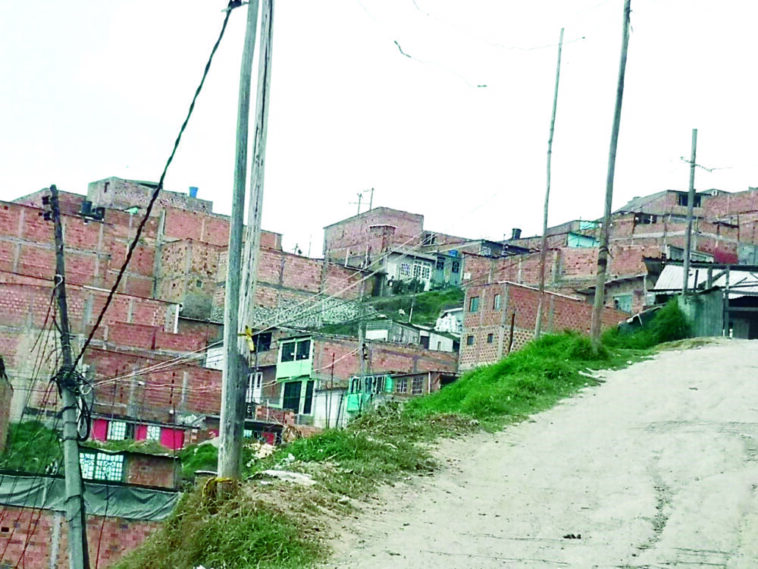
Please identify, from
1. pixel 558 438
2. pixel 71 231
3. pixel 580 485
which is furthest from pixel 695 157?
pixel 71 231

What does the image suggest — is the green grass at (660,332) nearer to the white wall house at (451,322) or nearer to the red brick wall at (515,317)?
the red brick wall at (515,317)

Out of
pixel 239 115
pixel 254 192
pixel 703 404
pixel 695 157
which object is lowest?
pixel 703 404

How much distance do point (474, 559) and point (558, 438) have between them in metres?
7.26

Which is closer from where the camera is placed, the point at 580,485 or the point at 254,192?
the point at 254,192

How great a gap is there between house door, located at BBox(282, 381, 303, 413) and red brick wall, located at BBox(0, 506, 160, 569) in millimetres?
20154

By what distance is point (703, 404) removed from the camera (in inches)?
776

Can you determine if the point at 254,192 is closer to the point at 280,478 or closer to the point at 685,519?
the point at 280,478

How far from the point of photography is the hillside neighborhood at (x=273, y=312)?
30328 mm

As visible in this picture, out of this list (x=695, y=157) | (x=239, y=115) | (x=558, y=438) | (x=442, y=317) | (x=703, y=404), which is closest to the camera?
(x=239, y=115)

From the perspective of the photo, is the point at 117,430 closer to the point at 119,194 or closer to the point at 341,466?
the point at 341,466

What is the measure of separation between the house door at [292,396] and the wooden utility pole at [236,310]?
35.5 metres

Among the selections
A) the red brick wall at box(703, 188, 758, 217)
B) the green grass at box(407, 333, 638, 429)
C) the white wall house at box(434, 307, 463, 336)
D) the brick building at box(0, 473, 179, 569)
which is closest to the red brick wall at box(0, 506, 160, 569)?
the brick building at box(0, 473, 179, 569)

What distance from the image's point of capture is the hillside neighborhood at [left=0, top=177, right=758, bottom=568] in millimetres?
30328

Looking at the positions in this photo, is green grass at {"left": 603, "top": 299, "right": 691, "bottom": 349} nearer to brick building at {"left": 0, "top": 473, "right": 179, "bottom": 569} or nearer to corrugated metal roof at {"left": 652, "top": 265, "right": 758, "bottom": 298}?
corrugated metal roof at {"left": 652, "top": 265, "right": 758, "bottom": 298}
